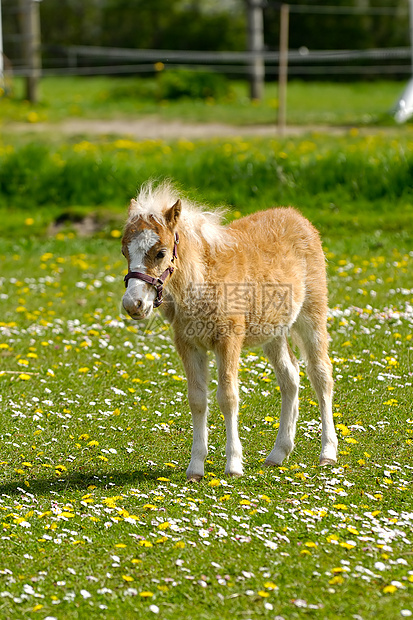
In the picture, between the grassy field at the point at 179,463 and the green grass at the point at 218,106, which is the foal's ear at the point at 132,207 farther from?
the green grass at the point at 218,106

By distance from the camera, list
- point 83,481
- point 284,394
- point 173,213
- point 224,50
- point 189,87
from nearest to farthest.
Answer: point 173,213
point 83,481
point 284,394
point 189,87
point 224,50

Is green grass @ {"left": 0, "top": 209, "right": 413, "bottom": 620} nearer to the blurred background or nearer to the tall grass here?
the tall grass

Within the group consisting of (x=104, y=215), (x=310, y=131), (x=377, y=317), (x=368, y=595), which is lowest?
(x=368, y=595)

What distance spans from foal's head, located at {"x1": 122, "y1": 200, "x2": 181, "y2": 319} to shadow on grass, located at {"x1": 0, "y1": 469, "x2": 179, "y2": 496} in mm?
1420

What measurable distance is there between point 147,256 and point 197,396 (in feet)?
3.98

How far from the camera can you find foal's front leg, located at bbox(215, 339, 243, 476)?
6.16 meters

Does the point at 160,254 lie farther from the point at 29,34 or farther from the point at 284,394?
the point at 29,34

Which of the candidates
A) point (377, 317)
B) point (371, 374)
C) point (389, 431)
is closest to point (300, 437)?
point (389, 431)

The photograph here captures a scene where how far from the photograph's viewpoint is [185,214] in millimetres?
6203

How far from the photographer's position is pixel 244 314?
631 cm

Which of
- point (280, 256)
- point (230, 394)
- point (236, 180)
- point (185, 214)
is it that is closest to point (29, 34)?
point (236, 180)

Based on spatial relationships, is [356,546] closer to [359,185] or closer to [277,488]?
[277,488]

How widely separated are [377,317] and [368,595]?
573 cm

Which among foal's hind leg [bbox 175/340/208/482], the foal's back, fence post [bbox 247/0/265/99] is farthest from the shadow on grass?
fence post [bbox 247/0/265/99]
